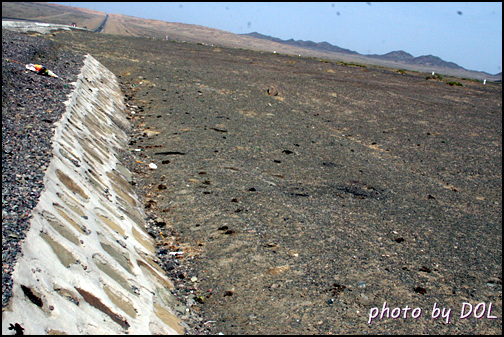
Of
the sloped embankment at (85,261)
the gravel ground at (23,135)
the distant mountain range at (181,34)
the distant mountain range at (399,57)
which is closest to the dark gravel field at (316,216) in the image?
the sloped embankment at (85,261)

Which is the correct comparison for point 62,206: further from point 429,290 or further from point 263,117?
point 263,117

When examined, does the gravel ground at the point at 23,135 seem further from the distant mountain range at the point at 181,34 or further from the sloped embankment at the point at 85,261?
the distant mountain range at the point at 181,34

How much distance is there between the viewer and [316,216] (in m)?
5.20

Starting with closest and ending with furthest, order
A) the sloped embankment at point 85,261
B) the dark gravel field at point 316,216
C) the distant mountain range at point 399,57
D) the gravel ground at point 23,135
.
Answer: the sloped embankment at point 85,261 → the gravel ground at point 23,135 → the dark gravel field at point 316,216 → the distant mountain range at point 399,57

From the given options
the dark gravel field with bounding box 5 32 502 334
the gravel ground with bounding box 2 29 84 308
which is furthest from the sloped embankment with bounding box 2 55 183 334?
the dark gravel field with bounding box 5 32 502 334

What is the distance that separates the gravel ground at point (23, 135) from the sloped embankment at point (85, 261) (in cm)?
7

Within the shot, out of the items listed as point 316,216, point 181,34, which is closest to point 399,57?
point 181,34

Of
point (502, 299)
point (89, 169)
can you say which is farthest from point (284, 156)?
point (502, 299)

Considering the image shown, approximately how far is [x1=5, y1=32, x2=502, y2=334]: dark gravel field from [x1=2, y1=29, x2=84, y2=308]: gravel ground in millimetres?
1434

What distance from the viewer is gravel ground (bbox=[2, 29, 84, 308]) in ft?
8.45

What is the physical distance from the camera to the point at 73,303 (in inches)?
95.8

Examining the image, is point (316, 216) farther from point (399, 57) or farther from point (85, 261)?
point (399, 57)

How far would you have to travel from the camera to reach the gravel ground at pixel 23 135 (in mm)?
2574

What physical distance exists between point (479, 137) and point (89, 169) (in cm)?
1130
